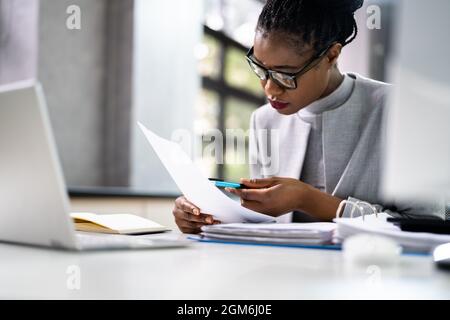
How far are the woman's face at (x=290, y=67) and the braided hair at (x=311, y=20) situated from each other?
0.02 m

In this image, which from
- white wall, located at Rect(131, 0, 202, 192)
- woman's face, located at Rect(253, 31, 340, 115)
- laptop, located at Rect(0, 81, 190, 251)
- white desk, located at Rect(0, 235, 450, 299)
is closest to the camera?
white desk, located at Rect(0, 235, 450, 299)

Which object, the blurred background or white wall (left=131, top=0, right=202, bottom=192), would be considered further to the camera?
white wall (left=131, top=0, right=202, bottom=192)

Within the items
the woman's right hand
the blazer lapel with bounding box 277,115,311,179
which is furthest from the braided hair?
the woman's right hand

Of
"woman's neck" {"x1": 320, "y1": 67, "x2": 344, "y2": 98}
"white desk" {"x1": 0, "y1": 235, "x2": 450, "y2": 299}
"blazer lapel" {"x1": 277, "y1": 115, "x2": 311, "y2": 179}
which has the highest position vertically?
"woman's neck" {"x1": 320, "y1": 67, "x2": 344, "y2": 98}

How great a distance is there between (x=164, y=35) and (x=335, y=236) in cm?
252

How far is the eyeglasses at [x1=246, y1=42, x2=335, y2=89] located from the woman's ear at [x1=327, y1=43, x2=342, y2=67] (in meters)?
0.04

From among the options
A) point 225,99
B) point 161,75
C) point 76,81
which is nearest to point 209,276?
point 76,81

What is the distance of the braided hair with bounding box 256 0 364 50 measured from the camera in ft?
4.89

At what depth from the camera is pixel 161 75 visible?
3229 mm

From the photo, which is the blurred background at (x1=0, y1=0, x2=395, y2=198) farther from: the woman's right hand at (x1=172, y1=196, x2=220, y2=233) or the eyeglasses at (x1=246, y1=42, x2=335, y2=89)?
the woman's right hand at (x1=172, y1=196, x2=220, y2=233)

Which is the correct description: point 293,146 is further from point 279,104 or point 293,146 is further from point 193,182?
point 193,182

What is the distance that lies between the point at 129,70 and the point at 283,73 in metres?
1.77

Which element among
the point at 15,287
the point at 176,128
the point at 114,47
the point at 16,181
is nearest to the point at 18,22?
the point at 114,47
